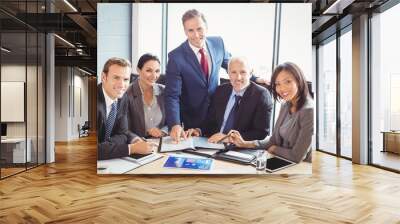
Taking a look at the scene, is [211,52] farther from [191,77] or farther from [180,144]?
[180,144]

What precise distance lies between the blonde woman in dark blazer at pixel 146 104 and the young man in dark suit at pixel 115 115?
12cm

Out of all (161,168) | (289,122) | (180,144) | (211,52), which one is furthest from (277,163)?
(211,52)

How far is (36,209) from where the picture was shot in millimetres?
4352

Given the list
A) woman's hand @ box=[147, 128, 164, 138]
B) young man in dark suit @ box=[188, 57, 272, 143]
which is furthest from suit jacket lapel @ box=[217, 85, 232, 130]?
woman's hand @ box=[147, 128, 164, 138]

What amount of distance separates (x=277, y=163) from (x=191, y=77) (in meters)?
2.13

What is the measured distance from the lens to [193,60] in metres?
6.46

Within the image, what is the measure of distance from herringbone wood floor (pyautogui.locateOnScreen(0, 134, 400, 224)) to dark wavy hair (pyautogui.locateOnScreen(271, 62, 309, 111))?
1.37m

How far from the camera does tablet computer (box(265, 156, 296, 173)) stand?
21.1 ft

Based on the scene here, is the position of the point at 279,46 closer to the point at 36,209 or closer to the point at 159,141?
the point at 159,141

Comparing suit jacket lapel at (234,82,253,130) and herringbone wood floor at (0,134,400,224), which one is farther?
suit jacket lapel at (234,82,253,130)

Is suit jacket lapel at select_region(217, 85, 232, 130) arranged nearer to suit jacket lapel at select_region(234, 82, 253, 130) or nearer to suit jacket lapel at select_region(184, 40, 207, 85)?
suit jacket lapel at select_region(234, 82, 253, 130)

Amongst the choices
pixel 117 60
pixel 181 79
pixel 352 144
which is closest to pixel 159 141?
pixel 181 79

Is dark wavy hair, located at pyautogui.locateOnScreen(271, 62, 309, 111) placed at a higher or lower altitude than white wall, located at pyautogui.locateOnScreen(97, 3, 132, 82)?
lower

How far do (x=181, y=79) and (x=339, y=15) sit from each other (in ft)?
13.2
